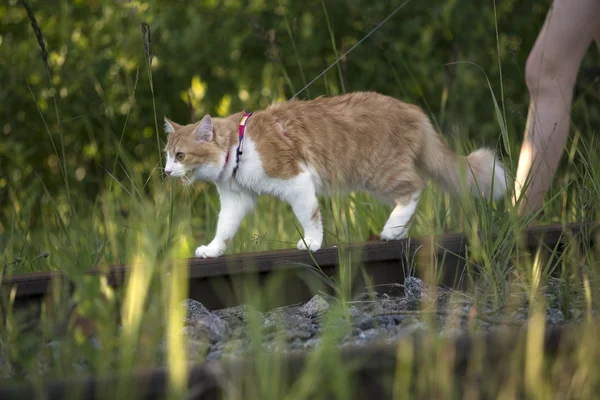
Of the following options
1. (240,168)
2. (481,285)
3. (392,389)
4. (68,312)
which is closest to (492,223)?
(481,285)

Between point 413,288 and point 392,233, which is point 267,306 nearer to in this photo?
point 413,288

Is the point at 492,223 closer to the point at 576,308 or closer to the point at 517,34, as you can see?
the point at 576,308

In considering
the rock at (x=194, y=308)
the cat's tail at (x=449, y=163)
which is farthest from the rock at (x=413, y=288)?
the cat's tail at (x=449, y=163)

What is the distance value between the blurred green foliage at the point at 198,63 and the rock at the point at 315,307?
3.30 meters

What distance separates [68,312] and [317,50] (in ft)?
15.6

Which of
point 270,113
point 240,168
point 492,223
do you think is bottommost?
point 492,223

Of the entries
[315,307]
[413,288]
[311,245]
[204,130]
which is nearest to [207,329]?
[315,307]

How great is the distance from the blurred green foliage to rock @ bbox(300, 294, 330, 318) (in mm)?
3299

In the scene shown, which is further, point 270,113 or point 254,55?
point 254,55

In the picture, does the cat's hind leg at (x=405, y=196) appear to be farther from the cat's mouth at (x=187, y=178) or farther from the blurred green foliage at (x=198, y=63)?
the blurred green foliage at (x=198, y=63)

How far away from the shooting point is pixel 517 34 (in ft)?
22.7

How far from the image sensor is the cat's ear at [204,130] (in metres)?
3.66

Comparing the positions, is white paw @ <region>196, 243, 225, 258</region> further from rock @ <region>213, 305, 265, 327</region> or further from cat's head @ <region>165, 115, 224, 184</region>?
rock @ <region>213, 305, 265, 327</region>

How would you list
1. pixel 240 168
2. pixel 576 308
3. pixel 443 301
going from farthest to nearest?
1. pixel 240 168
2. pixel 443 301
3. pixel 576 308
